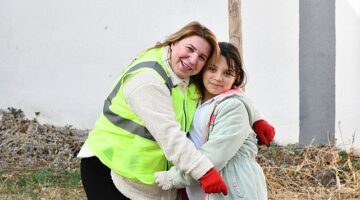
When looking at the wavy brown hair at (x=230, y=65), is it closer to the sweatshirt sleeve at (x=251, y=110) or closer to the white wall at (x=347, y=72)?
the sweatshirt sleeve at (x=251, y=110)

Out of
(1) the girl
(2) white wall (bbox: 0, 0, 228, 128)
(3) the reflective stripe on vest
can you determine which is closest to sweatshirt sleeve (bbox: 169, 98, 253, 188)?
(1) the girl

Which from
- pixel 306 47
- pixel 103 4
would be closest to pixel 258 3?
pixel 306 47

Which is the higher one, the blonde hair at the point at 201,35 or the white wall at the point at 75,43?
the blonde hair at the point at 201,35

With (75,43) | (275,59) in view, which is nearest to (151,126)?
(275,59)

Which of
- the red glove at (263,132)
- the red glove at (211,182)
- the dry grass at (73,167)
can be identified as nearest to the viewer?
the red glove at (211,182)

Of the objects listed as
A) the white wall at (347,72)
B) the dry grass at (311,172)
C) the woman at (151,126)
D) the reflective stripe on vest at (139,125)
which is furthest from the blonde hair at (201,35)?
the white wall at (347,72)

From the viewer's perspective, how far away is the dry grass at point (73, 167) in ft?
18.4

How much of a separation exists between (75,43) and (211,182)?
492 cm

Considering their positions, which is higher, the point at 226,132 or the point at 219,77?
the point at 219,77

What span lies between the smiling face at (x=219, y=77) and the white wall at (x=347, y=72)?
339 centimetres

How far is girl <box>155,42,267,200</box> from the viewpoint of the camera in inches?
115

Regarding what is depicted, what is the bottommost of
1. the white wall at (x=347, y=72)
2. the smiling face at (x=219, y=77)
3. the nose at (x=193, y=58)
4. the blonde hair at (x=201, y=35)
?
the white wall at (x=347, y=72)

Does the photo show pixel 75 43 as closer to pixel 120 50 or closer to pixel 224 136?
pixel 120 50

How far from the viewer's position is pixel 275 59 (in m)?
6.48
